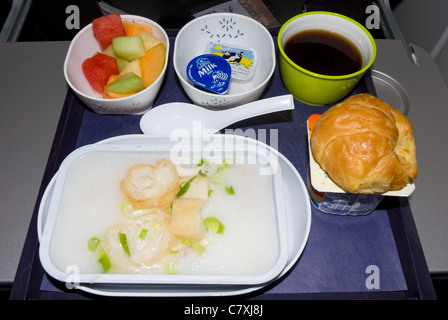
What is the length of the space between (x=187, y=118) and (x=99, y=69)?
1.26ft

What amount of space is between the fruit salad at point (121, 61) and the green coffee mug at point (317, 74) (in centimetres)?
50

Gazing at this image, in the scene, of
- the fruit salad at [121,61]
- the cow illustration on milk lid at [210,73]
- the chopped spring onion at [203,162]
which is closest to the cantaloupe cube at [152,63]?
the fruit salad at [121,61]

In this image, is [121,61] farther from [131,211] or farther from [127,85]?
[131,211]

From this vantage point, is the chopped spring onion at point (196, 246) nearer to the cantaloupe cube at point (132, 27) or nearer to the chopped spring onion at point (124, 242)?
the chopped spring onion at point (124, 242)

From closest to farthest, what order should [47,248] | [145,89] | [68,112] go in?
[47,248]
[145,89]
[68,112]

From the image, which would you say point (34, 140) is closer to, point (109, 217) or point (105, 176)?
point (105, 176)

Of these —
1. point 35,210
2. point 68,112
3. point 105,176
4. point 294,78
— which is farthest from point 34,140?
point 294,78

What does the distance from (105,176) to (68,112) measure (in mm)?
405

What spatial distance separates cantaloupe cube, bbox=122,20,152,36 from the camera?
4.58 feet

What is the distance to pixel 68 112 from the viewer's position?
53.2 inches

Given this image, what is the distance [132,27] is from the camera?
1.39 meters

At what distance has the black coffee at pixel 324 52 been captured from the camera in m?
1.29

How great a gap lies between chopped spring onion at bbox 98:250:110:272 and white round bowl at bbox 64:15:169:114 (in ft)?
1.78

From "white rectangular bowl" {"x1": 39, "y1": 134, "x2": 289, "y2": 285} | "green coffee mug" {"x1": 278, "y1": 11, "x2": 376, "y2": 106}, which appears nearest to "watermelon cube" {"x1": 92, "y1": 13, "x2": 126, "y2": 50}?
"white rectangular bowl" {"x1": 39, "y1": 134, "x2": 289, "y2": 285}
